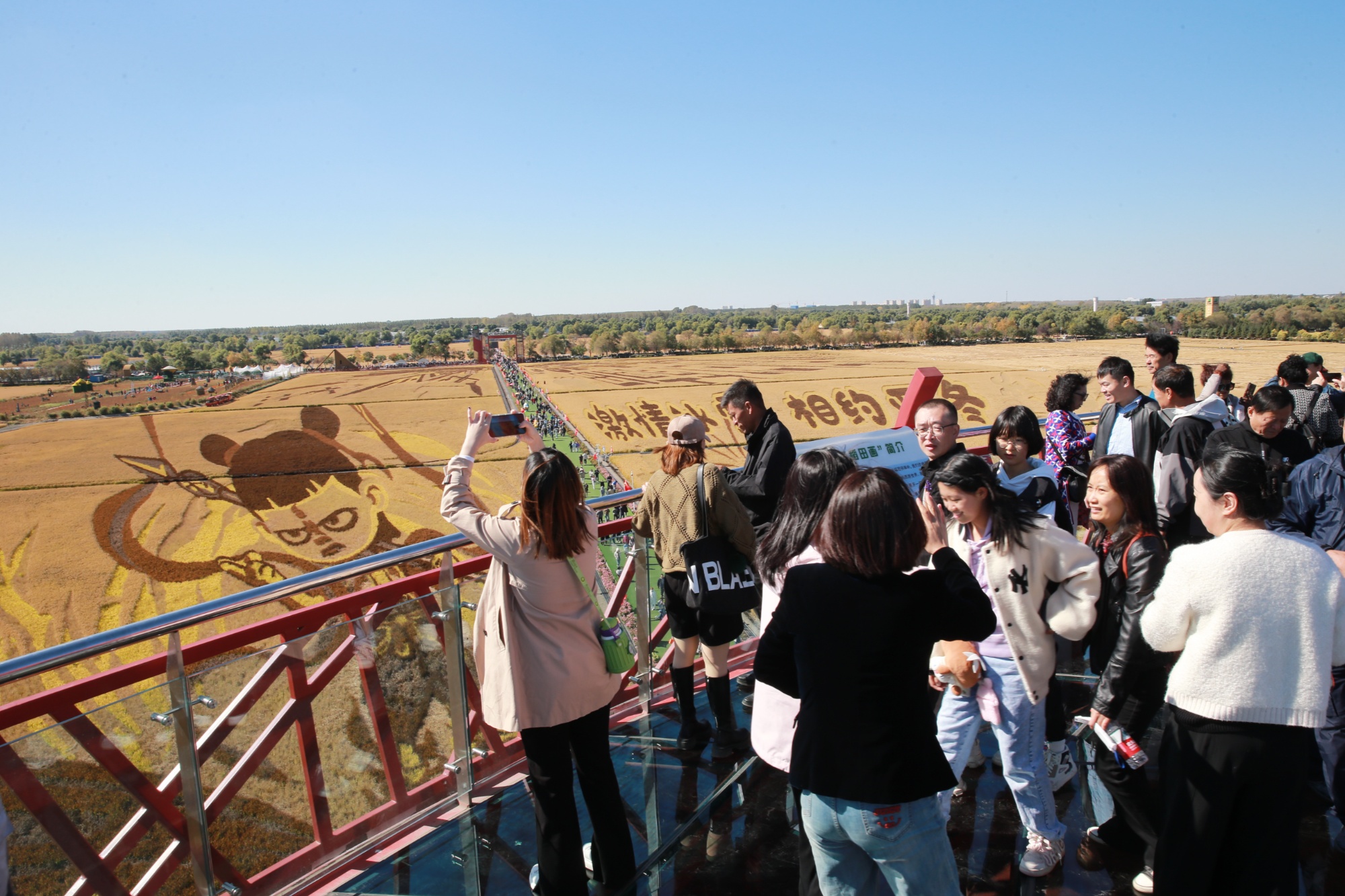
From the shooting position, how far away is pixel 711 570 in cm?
322

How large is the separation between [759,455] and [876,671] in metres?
2.17

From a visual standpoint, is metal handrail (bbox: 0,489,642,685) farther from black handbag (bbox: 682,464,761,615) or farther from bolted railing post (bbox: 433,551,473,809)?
black handbag (bbox: 682,464,761,615)

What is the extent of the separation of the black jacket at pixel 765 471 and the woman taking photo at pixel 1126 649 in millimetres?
1400

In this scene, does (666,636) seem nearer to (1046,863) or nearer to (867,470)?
(1046,863)

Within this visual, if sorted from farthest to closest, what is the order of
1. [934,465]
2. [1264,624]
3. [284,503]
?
[284,503], [934,465], [1264,624]

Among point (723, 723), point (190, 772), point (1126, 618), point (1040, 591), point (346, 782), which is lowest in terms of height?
point (723, 723)

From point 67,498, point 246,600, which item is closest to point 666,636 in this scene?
point 246,600

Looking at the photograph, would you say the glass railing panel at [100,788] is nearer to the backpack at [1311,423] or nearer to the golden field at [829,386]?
the backpack at [1311,423]

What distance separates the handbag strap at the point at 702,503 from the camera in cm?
321

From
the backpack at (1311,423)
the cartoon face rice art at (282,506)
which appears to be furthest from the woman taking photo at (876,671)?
the cartoon face rice art at (282,506)

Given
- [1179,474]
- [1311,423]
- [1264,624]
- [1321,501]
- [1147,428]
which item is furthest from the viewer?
[1311,423]

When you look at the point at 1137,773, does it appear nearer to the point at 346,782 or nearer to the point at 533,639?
the point at 533,639

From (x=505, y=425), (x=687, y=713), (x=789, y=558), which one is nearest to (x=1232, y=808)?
(x=789, y=558)

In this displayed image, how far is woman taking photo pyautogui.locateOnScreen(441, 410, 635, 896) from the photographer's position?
233cm
